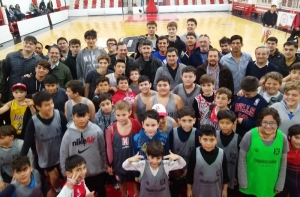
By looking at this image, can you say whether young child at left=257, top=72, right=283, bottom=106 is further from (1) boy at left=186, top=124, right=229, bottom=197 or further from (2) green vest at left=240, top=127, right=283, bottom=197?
(1) boy at left=186, top=124, right=229, bottom=197

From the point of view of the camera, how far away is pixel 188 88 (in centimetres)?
361

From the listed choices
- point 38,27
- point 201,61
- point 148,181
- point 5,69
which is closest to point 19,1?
point 38,27

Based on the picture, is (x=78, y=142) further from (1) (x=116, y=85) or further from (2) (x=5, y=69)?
(2) (x=5, y=69)

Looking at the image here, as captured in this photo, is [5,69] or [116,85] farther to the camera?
[5,69]

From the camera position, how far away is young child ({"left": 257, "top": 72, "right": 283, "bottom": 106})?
10.6ft

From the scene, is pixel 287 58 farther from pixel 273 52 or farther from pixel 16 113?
pixel 16 113

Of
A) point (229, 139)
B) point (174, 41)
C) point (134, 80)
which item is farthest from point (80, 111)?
point (174, 41)

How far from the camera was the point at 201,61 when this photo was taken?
15.3ft

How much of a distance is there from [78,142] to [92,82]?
1480 millimetres

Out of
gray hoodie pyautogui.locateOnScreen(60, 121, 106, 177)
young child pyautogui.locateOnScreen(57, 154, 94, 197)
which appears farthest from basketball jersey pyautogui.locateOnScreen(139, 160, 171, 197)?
gray hoodie pyautogui.locateOnScreen(60, 121, 106, 177)

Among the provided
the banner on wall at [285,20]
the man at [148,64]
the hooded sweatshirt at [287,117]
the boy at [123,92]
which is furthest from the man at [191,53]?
the banner on wall at [285,20]

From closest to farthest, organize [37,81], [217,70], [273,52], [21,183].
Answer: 1. [21,183]
2. [37,81]
3. [217,70]
4. [273,52]

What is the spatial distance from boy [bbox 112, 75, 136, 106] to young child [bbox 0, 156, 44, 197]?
1474mm

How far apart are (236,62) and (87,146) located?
2814 millimetres
